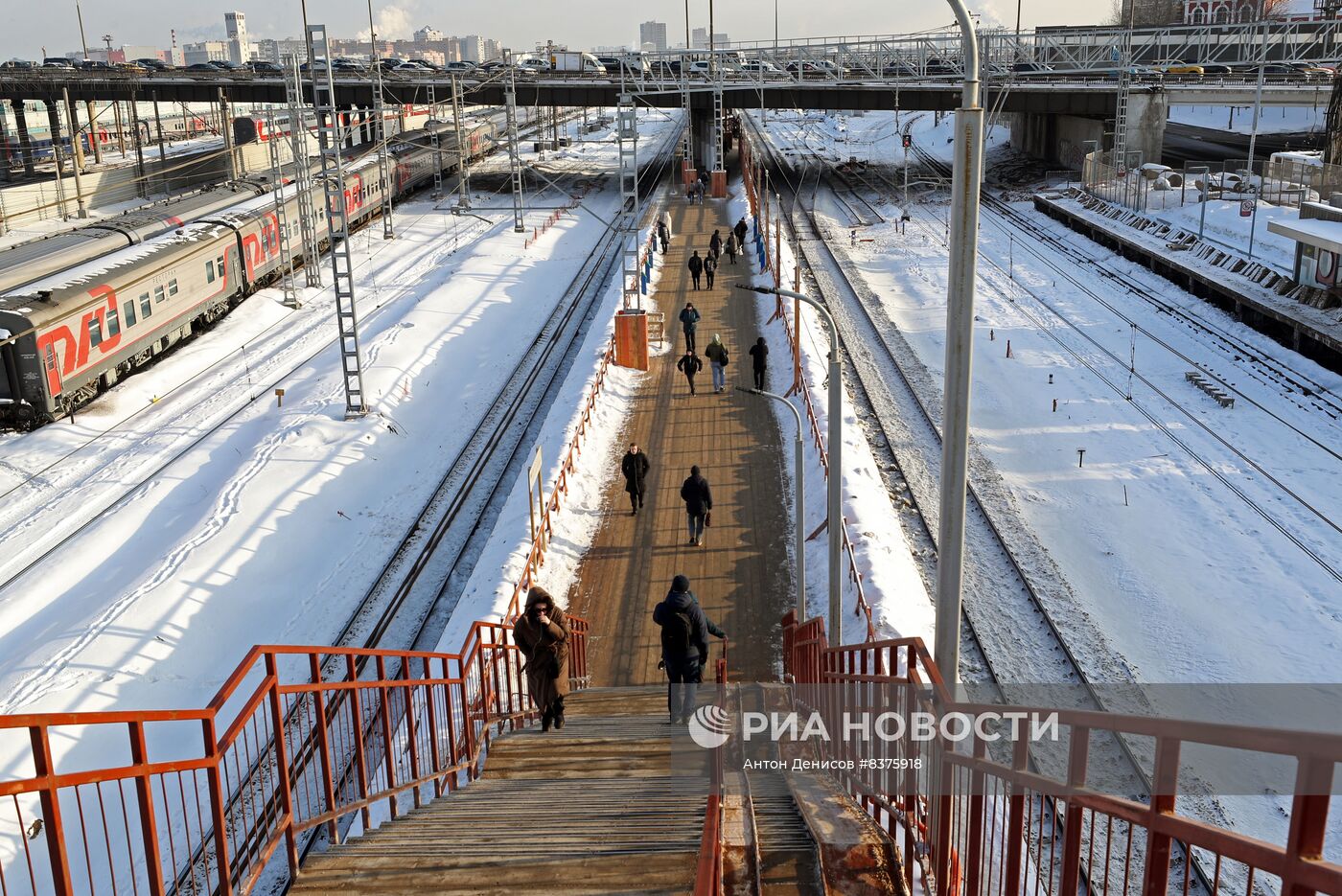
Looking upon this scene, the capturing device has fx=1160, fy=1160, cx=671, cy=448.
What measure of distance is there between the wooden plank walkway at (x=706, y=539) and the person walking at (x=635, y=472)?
12.3 inches

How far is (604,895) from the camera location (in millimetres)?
5375

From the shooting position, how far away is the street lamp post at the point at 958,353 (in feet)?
23.5

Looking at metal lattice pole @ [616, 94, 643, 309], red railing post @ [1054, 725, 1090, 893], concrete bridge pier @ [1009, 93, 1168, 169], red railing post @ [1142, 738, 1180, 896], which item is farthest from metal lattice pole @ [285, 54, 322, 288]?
concrete bridge pier @ [1009, 93, 1168, 169]

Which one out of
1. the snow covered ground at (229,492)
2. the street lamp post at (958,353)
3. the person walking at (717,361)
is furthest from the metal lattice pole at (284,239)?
the street lamp post at (958,353)

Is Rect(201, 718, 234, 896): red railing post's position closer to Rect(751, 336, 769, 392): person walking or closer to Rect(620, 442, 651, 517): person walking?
Rect(620, 442, 651, 517): person walking

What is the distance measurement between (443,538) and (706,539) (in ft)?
16.8

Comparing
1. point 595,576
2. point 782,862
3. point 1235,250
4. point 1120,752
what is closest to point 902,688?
point 782,862

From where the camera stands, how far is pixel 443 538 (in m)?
20.5

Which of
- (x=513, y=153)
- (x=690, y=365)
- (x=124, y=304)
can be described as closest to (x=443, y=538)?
(x=690, y=365)

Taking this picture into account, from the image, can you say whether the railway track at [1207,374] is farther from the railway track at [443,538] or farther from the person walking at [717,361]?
the railway track at [443,538]

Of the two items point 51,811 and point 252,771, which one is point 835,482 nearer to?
point 252,771

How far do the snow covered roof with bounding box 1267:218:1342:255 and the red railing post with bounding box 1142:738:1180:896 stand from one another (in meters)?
28.9

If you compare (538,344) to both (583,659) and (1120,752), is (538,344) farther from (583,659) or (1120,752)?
(1120,752)

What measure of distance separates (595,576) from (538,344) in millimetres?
16982
